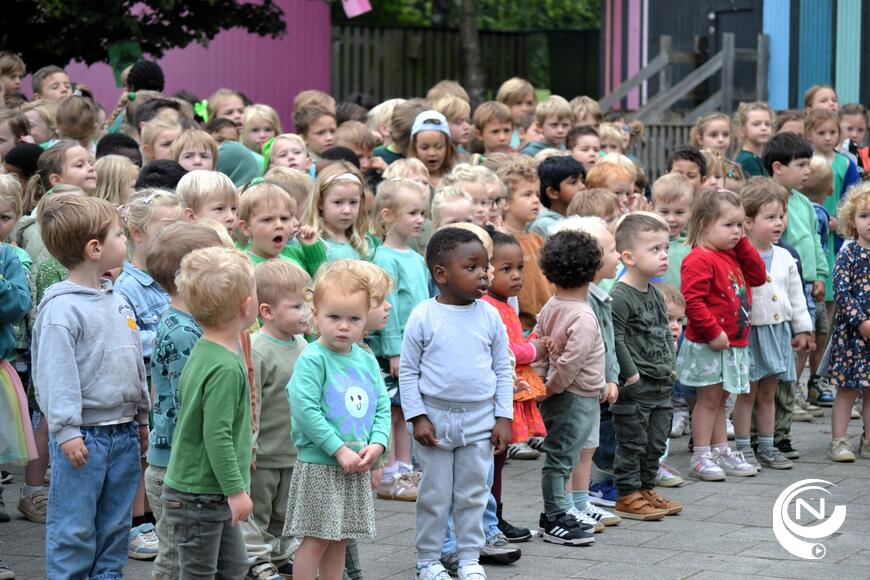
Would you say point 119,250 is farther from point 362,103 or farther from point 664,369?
point 362,103

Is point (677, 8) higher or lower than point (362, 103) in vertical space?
higher

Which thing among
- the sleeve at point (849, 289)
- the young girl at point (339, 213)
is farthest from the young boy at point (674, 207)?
the young girl at point (339, 213)

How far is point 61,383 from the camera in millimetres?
5500

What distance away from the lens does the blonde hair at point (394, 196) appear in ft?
26.0

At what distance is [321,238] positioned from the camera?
7.80 metres

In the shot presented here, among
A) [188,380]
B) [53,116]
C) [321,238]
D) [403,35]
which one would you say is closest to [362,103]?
[53,116]

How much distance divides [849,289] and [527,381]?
3337 millimetres

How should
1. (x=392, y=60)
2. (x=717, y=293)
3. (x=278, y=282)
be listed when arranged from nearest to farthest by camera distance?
(x=278, y=282)
(x=717, y=293)
(x=392, y=60)

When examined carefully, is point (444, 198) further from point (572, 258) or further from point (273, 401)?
point (273, 401)

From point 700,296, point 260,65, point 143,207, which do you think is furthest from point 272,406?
point 260,65

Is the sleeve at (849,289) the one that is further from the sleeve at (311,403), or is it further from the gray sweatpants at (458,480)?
the sleeve at (311,403)

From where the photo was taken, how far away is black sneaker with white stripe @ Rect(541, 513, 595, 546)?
6.87 metres

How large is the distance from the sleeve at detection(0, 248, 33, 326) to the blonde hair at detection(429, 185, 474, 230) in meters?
2.46

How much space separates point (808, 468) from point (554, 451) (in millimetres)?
2603
